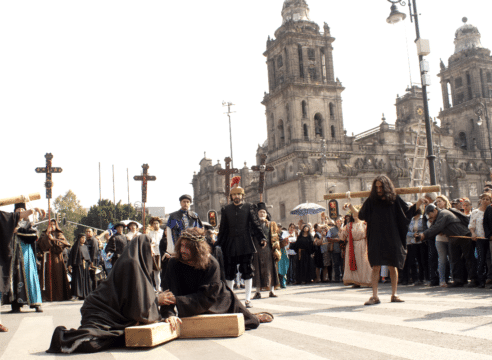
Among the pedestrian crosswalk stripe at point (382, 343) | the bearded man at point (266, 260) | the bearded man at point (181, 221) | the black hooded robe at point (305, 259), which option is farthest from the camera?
the black hooded robe at point (305, 259)

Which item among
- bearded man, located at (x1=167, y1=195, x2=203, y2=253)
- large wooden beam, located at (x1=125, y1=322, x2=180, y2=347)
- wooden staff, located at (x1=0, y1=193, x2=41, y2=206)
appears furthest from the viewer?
bearded man, located at (x1=167, y1=195, x2=203, y2=253)

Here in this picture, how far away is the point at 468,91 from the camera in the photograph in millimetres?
68250

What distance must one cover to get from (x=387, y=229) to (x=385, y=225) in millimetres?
68

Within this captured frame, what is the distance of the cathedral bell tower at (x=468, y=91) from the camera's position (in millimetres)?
66062

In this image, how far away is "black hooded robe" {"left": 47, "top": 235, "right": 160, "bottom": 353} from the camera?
205 inches

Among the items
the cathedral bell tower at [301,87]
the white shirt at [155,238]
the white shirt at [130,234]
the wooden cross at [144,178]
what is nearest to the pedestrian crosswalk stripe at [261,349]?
the white shirt at [130,234]

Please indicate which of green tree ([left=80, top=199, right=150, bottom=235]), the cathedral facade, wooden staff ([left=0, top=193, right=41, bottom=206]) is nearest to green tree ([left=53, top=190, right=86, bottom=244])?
green tree ([left=80, top=199, right=150, bottom=235])

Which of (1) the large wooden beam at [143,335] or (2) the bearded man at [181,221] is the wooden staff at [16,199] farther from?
(2) the bearded man at [181,221]

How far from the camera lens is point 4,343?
6008mm

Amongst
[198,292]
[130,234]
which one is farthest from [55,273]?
[198,292]

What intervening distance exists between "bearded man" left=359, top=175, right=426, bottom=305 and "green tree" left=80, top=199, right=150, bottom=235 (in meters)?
56.6

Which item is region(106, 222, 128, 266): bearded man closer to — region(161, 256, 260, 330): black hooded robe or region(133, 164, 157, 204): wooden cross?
region(133, 164, 157, 204): wooden cross

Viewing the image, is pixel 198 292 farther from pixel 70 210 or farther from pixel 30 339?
pixel 70 210

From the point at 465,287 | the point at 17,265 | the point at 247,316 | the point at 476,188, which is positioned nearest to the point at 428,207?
the point at 465,287
